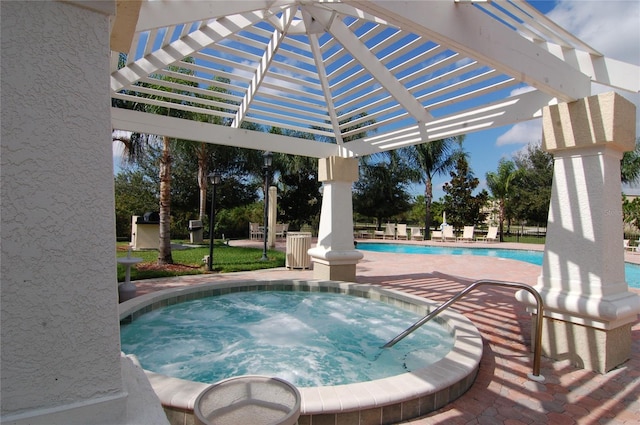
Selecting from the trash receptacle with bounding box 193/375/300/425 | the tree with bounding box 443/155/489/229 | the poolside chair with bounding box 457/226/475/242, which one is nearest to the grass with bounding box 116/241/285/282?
the trash receptacle with bounding box 193/375/300/425

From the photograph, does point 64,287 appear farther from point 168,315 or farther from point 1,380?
point 168,315

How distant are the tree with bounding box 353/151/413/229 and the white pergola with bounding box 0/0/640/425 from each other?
20.9 metres

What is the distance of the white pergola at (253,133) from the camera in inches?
57.5

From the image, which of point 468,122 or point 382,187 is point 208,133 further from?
point 382,187

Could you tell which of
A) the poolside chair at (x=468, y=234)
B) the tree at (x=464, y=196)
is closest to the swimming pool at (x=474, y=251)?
the poolside chair at (x=468, y=234)

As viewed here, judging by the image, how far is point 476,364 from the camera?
12.4 feet

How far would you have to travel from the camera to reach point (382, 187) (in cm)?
2962

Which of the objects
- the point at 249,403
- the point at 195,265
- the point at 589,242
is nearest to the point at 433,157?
the point at 195,265

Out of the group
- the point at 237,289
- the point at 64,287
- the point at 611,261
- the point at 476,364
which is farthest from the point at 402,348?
the point at 64,287

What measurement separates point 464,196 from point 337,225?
2224 cm

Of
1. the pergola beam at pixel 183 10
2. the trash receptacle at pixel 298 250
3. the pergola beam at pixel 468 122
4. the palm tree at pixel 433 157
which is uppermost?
the palm tree at pixel 433 157

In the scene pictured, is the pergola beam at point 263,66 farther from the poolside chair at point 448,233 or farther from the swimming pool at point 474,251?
the poolside chair at point 448,233

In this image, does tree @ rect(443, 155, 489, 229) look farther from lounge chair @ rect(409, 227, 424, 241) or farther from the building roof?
the building roof

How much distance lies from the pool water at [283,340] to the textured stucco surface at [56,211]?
3155mm
